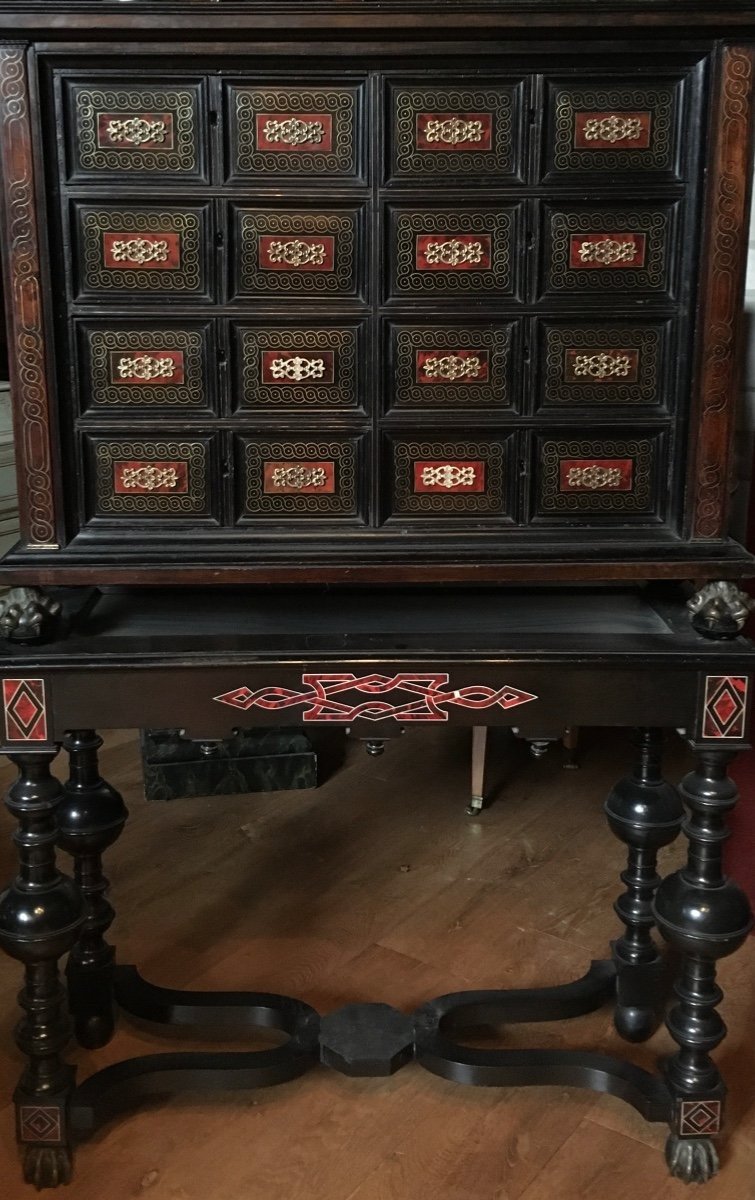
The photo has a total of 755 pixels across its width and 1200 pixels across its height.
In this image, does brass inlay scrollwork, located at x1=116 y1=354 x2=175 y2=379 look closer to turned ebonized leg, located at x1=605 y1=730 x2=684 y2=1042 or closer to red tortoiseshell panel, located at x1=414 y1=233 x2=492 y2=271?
red tortoiseshell panel, located at x1=414 y1=233 x2=492 y2=271

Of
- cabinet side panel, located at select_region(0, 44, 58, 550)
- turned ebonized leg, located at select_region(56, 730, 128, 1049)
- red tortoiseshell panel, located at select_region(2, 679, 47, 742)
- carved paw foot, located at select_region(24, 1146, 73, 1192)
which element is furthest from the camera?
turned ebonized leg, located at select_region(56, 730, 128, 1049)

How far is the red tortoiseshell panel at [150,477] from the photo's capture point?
168 cm

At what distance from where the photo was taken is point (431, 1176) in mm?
1792

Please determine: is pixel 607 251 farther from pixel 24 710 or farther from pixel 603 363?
pixel 24 710

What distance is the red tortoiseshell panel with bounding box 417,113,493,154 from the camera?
159cm

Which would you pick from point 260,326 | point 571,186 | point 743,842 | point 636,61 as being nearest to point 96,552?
point 260,326

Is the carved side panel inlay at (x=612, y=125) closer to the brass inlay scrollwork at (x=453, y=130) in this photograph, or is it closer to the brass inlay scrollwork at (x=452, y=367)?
the brass inlay scrollwork at (x=453, y=130)

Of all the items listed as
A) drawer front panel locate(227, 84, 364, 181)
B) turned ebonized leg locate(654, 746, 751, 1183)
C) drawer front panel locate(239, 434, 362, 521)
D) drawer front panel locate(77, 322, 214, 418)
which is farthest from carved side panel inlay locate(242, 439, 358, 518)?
turned ebonized leg locate(654, 746, 751, 1183)

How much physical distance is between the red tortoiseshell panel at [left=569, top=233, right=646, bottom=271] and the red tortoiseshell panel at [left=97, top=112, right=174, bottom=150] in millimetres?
505

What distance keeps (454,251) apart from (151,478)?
1.54 feet

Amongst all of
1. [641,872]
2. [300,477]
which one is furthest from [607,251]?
[641,872]

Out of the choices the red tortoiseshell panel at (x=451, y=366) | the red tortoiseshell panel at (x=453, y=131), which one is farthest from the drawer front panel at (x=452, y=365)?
the red tortoiseshell panel at (x=453, y=131)

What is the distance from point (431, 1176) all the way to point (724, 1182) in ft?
1.29

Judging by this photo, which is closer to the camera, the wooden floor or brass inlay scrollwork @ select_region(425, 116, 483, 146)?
brass inlay scrollwork @ select_region(425, 116, 483, 146)
